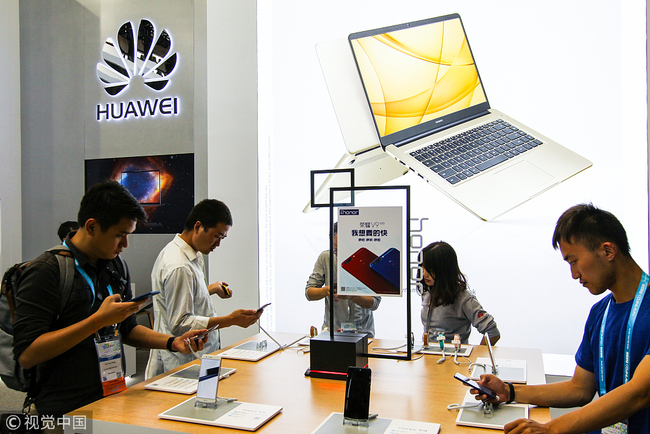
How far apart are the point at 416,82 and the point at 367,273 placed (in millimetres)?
1852

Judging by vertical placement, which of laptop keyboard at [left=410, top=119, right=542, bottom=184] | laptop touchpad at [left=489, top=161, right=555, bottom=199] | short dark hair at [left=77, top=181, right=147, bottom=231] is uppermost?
laptop keyboard at [left=410, top=119, right=542, bottom=184]

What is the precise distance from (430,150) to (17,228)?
4329mm

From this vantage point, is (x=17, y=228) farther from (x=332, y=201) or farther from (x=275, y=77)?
(x=332, y=201)

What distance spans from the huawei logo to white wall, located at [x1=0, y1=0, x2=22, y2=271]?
992 millimetres

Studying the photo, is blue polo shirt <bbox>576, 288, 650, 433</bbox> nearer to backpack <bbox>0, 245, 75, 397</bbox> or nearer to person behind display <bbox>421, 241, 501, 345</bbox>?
person behind display <bbox>421, 241, 501, 345</bbox>

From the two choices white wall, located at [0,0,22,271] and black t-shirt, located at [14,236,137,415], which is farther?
white wall, located at [0,0,22,271]

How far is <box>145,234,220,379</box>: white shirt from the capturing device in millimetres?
2461

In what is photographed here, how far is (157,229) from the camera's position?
15.7 feet

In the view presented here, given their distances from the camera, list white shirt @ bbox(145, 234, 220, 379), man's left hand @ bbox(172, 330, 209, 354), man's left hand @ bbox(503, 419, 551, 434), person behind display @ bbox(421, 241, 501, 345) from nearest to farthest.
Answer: man's left hand @ bbox(503, 419, 551, 434) < man's left hand @ bbox(172, 330, 209, 354) < white shirt @ bbox(145, 234, 220, 379) < person behind display @ bbox(421, 241, 501, 345)

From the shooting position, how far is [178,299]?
8.15 feet

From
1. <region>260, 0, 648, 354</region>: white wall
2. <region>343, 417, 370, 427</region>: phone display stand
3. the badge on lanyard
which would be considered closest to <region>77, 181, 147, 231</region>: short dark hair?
Result: the badge on lanyard

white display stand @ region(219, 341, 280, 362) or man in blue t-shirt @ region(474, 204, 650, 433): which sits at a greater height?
man in blue t-shirt @ region(474, 204, 650, 433)

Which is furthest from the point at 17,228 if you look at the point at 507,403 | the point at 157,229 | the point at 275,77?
the point at 507,403

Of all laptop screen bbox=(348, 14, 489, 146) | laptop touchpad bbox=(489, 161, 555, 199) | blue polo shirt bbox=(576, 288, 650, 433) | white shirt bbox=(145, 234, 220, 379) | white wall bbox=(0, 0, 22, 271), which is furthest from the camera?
white wall bbox=(0, 0, 22, 271)
